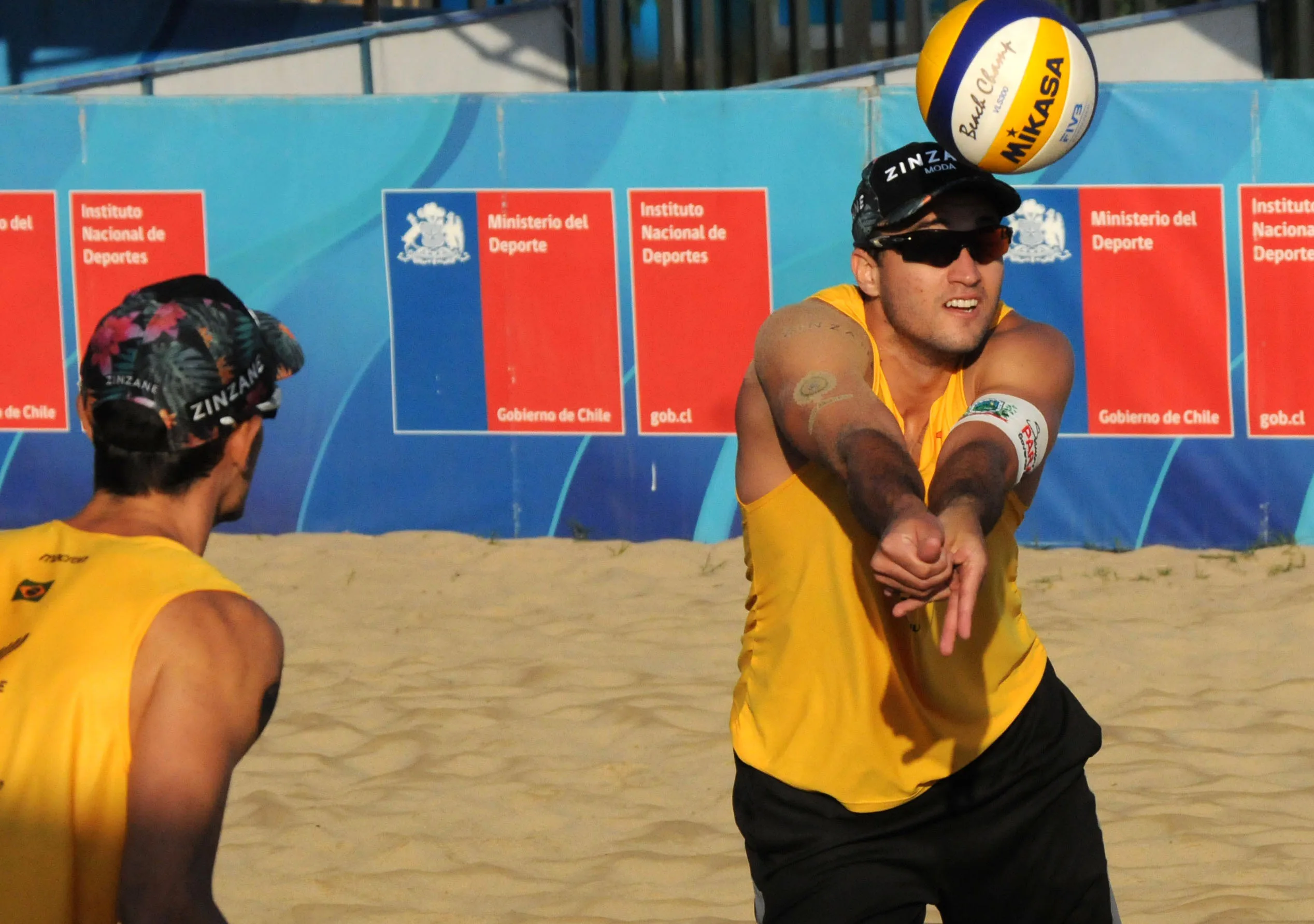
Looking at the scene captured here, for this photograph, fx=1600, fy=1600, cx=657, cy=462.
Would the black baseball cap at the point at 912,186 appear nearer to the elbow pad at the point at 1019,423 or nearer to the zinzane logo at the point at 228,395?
the elbow pad at the point at 1019,423

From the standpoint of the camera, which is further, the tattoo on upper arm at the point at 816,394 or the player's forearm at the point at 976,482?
the tattoo on upper arm at the point at 816,394

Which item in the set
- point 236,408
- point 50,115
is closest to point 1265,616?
point 236,408

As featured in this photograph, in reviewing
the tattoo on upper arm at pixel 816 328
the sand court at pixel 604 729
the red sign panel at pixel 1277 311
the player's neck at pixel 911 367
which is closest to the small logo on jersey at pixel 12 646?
the tattoo on upper arm at pixel 816 328

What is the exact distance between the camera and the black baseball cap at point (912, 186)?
9.39 feet

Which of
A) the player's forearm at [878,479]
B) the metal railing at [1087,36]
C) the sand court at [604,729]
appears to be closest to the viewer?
the player's forearm at [878,479]

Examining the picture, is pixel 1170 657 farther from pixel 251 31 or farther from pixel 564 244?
pixel 251 31

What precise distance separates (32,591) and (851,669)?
53.6 inches

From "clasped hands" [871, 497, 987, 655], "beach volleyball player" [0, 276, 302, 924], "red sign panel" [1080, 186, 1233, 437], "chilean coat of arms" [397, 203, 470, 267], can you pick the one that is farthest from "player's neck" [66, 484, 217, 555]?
"red sign panel" [1080, 186, 1233, 437]

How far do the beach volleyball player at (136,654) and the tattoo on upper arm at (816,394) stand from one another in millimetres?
970

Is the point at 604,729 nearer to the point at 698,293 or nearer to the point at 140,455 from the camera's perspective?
the point at 698,293

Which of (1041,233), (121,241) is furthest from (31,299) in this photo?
(1041,233)

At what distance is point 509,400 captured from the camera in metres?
8.29

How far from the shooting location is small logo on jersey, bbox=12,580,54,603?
81.0 inches

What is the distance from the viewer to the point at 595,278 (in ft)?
26.9
